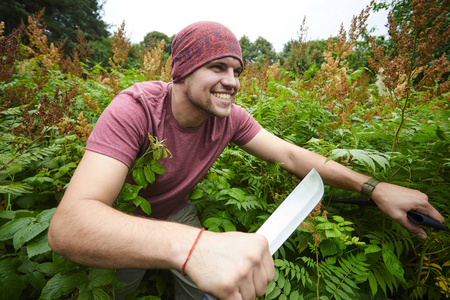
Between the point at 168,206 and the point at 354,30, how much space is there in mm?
2676

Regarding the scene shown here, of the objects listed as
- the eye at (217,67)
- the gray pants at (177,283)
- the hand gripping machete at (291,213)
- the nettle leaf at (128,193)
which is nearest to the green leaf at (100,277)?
the nettle leaf at (128,193)

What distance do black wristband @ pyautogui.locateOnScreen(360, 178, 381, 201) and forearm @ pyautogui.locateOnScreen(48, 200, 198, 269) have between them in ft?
4.04

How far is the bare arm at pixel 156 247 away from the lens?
2.84 feet

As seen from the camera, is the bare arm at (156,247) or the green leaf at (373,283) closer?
the bare arm at (156,247)

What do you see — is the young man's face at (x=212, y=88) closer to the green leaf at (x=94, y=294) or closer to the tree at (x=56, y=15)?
the green leaf at (x=94, y=294)

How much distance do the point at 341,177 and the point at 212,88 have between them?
124cm

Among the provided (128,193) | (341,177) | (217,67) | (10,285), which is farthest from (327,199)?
(10,285)

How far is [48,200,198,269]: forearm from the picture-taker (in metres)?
0.93

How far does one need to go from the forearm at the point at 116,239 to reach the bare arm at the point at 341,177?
1.17 m

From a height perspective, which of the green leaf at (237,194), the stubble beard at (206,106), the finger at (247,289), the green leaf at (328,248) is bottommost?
the green leaf at (328,248)

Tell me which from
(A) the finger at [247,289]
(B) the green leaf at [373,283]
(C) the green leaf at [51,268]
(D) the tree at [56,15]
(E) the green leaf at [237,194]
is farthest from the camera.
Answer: (D) the tree at [56,15]

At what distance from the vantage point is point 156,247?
929 mm

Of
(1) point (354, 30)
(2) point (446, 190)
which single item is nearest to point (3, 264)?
(2) point (446, 190)

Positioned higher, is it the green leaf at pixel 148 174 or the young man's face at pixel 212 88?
the young man's face at pixel 212 88
